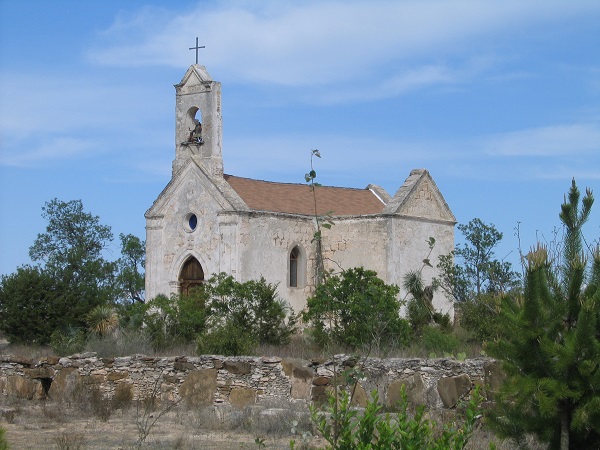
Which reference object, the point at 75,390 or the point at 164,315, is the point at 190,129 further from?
the point at 75,390

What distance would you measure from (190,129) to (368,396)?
55.5 ft

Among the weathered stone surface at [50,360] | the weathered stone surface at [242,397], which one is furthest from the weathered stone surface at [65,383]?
the weathered stone surface at [242,397]

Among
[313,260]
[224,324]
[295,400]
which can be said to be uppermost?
[313,260]

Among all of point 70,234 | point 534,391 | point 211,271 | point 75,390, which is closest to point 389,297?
point 211,271

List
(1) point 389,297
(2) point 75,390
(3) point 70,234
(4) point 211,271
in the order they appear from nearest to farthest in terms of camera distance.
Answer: (2) point 75,390, (1) point 389,297, (4) point 211,271, (3) point 70,234

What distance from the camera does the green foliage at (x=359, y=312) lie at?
1039 inches

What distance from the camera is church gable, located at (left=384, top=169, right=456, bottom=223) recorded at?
3269cm

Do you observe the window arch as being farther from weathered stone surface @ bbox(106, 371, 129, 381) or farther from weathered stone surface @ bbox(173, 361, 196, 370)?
weathered stone surface @ bbox(173, 361, 196, 370)

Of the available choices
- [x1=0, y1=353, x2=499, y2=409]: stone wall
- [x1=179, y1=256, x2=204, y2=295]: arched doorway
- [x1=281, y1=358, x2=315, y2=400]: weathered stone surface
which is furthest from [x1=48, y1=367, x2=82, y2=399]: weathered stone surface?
[x1=179, y1=256, x2=204, y2=295]: arched doorway

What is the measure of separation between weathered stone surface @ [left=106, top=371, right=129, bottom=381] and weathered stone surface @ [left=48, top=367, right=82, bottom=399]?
0.68 metres

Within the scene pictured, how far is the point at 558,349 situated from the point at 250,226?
20937 millimetres

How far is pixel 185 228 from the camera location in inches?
1296

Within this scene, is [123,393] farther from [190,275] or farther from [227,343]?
[190,275]

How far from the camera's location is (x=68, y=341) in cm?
2780
